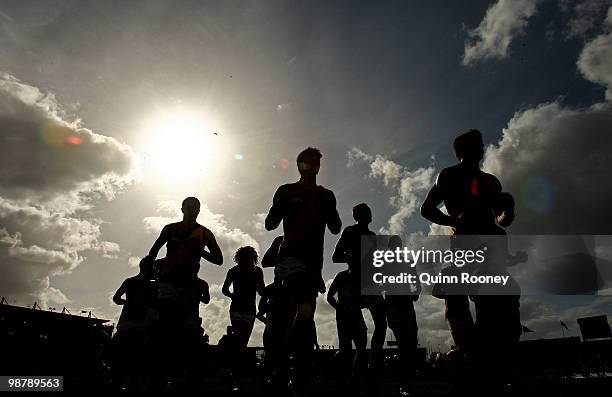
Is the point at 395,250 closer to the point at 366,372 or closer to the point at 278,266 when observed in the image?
the point at 366,372

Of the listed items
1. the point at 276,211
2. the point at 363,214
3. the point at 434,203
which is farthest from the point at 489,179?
the point at 363,214

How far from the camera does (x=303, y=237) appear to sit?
351 centimetres

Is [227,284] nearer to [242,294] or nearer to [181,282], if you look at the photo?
[242,294]

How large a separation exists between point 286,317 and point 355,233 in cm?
279

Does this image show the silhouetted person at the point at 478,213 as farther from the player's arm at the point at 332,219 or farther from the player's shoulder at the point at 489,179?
the player's arm at the point at 332,219

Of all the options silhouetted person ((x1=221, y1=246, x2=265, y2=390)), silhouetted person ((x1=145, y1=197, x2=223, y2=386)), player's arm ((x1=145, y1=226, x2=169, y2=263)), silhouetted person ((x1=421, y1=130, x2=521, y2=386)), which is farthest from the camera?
silhouetted person ((x1=221, y1=246, x2=265, y2=390))

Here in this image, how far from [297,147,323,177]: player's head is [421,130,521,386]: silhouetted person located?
48.7 inches

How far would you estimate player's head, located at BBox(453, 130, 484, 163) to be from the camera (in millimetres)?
3230

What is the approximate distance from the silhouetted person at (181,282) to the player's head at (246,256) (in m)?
2.13

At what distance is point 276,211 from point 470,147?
1.94 metres

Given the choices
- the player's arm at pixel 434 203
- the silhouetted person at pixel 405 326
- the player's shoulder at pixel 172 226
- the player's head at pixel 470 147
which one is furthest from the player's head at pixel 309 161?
the silhouetted person at pixel 405 326

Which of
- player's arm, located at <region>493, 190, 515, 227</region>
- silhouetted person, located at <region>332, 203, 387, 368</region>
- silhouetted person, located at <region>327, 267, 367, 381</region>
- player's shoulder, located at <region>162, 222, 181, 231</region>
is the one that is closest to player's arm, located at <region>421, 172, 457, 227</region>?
player's arm, located at <region>493, 190, 515, 227</region>

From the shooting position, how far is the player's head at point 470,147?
323cm

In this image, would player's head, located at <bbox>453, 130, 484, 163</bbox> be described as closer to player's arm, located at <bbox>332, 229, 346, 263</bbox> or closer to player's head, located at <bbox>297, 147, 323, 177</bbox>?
player's head, located at <bbox>297, 147, 323, 177</bbox>
